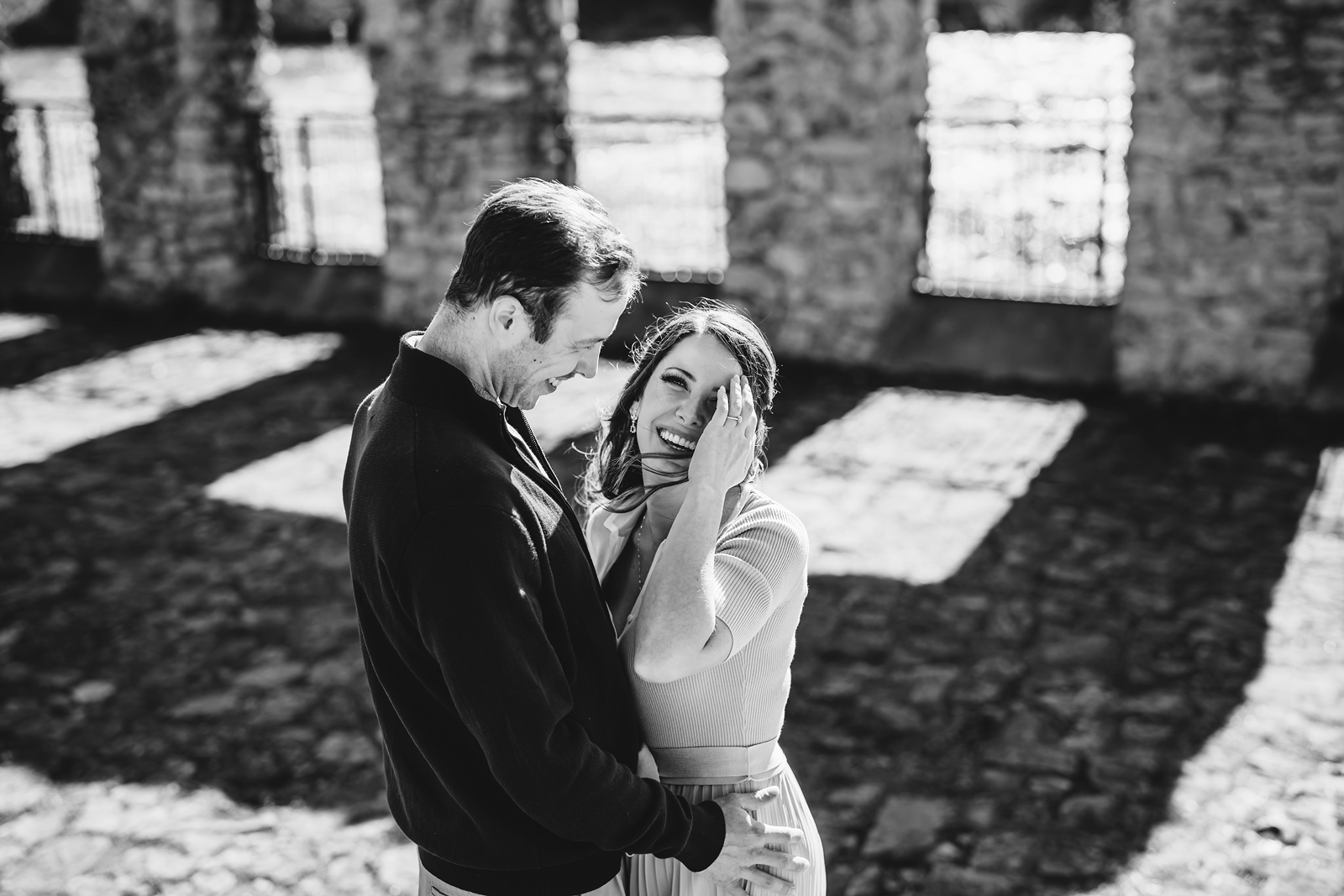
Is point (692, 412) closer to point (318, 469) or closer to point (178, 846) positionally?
point (178, 846)

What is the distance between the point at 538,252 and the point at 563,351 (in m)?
0.18

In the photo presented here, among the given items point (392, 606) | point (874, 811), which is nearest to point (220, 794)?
point (874, 811)

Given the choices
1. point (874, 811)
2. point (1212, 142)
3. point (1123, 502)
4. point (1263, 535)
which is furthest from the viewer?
point (1212, 142)

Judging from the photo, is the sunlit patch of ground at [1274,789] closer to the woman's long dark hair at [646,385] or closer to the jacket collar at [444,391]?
the woman's long dark hair at [646,385]

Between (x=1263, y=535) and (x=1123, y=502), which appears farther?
(x=1123, y=502)

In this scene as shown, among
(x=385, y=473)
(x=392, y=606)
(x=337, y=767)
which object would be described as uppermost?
(x=385, y=473)

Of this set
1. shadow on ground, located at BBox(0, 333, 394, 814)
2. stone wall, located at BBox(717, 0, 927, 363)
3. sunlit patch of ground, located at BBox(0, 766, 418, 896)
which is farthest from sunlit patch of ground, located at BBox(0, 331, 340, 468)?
sunlit patch of ground, located at BBox(0, 766, 418, 896)

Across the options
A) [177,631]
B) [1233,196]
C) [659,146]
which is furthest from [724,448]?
[659,146]

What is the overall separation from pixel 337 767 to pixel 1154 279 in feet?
18.7

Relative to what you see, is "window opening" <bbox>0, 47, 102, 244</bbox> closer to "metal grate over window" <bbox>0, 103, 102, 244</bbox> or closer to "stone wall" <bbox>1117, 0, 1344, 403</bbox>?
"metal grate over window" <bbox>0, 103, 102, 244</bbox>

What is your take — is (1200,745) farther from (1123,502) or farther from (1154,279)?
(1154,279)

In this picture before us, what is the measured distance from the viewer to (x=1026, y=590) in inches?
223

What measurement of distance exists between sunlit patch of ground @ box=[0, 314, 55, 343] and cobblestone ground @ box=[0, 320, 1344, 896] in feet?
11.7

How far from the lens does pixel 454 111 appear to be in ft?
32.0
